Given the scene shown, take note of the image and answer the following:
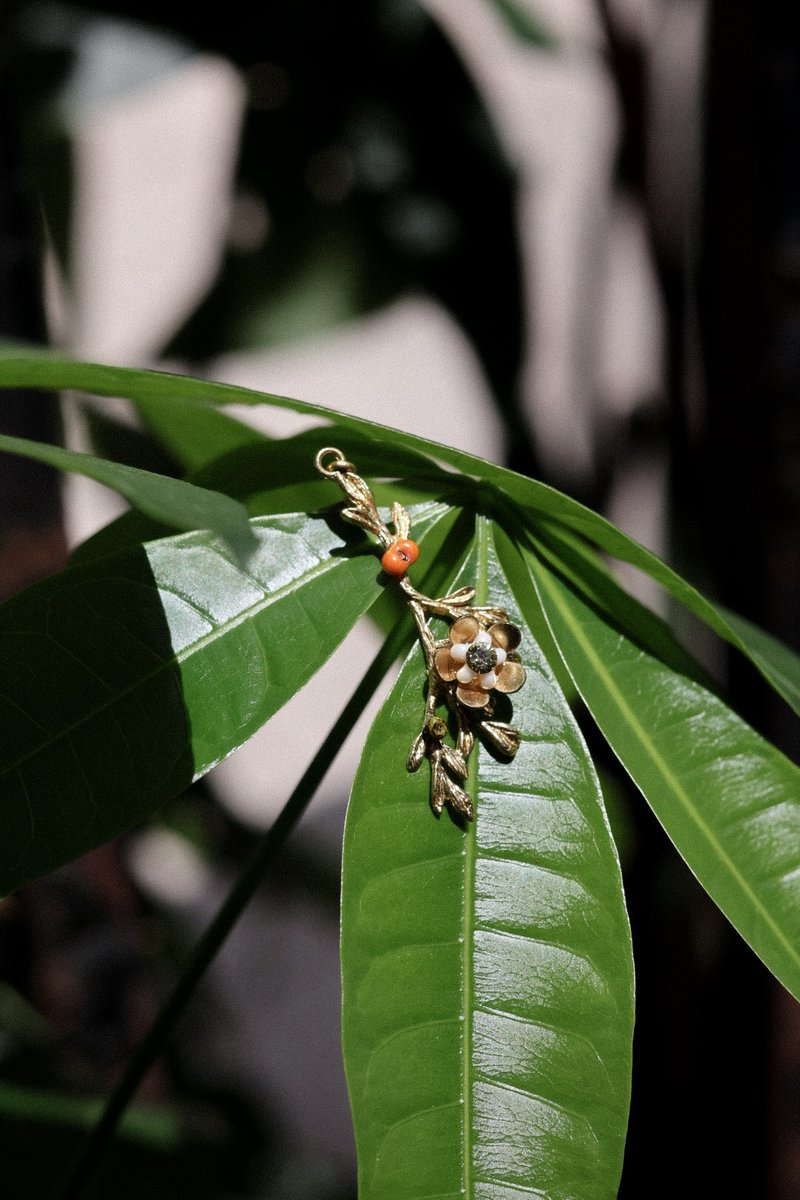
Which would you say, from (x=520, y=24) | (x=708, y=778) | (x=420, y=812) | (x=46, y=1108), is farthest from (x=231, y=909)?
(x=520, y=24)

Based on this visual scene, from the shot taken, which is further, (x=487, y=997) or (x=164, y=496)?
(x=487, y=997)

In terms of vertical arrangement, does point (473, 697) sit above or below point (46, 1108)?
above

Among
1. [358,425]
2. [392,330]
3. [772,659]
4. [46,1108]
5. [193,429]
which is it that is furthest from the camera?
[392,330]

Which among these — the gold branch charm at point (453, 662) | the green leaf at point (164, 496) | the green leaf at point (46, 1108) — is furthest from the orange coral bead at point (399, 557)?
the green leaf at point (46, 1108)

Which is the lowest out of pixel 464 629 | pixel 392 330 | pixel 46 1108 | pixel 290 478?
pixel 46 1108

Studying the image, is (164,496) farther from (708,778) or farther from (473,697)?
(708,778)
